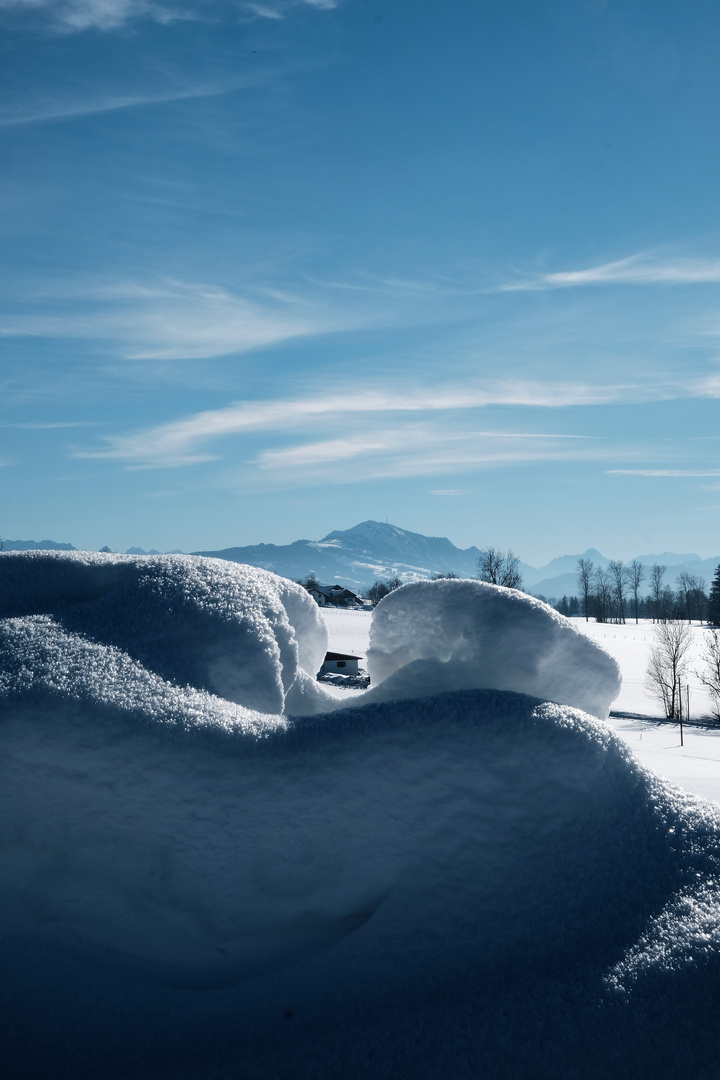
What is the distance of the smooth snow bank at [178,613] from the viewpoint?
311cm

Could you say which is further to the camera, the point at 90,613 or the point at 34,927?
the point at 90,613

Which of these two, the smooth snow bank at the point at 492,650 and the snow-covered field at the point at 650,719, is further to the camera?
the snow-covered field at the point at 650,719

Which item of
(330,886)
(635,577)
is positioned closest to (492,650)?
(330,886)

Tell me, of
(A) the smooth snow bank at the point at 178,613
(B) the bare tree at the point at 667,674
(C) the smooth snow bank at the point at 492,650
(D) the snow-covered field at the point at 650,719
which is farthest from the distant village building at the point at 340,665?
(A) the smooth snow bank at the point at 178,613

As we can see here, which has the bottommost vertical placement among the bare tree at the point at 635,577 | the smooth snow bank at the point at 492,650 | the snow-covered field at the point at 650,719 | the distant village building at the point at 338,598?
the snow-covered field at the point at 650,719

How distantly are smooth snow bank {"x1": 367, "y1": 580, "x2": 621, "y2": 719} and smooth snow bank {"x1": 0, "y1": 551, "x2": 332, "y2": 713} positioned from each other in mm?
629

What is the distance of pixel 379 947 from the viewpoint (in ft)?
8.36

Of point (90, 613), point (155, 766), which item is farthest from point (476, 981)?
point (90, 613)

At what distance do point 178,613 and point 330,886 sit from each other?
51.4 inches

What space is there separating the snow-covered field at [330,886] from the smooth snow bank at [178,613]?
3 cm

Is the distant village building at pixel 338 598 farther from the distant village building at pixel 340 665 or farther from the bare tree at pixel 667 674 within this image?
the bare tree at pixel 667 674

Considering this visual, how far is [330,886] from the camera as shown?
2.67 metres

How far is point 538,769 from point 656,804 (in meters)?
0.48

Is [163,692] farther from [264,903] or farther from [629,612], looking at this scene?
[629,612]
